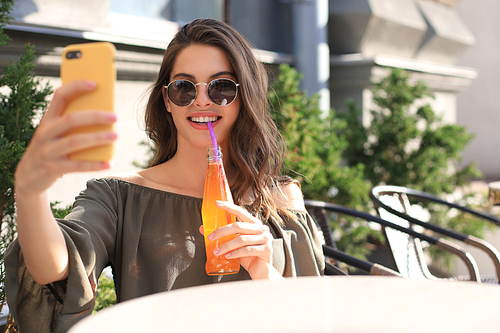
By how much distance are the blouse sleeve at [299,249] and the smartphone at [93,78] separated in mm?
1097

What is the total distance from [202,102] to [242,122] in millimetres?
248

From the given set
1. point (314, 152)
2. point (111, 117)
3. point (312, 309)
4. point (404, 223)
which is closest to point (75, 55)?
point (111, 117)

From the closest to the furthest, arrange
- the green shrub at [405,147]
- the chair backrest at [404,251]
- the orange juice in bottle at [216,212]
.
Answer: the orange juice in bottle at [216,212], the chair backrest at [404,251], the green shrub at [405,147]

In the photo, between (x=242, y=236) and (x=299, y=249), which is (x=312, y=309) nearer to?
(x=242, y=236)

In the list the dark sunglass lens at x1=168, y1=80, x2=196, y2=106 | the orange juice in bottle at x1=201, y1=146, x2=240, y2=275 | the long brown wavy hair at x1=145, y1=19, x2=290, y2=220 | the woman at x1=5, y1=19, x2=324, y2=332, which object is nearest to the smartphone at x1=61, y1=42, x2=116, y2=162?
the woman at x1=5, y1=19, x2=324, y2=332

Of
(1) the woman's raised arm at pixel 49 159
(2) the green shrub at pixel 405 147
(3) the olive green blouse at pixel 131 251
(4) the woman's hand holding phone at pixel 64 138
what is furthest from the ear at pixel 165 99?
(2) the green shrub at pixel 405 147

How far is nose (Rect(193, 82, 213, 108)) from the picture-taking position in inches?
68.6

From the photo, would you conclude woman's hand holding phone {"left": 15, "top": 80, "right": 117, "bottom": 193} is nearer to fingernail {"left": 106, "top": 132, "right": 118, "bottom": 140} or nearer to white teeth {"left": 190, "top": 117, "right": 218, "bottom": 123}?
fingernail {"left": 106, "top": 132, "right": 118, "bottom": 140}

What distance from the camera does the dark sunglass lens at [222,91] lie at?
176 centimetres

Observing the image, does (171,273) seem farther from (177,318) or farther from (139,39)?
(139,39)

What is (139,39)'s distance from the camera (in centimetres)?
342

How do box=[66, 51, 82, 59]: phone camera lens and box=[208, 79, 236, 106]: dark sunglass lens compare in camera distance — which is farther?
box=[208, 79, 236, 106]: dark sunglass lens

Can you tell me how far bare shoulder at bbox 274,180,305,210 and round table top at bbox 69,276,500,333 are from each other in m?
0.98

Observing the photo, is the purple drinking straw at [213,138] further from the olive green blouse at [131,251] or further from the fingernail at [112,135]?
the fingernail at [112,135]
